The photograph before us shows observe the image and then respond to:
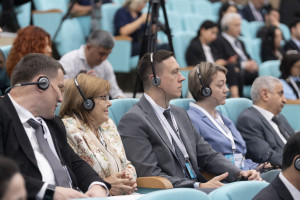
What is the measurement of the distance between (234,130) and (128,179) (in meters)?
1.29

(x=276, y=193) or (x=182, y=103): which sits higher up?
(x=276, y=193)

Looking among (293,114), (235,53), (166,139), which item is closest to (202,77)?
(166,139)

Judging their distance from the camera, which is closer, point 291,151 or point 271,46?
point 291,151

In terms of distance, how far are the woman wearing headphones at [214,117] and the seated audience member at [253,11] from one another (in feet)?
17.8

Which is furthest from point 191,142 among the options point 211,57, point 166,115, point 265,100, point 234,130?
point 211,57

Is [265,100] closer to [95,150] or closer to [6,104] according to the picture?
[95,150]

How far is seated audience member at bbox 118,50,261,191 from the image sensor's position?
10.0 ft

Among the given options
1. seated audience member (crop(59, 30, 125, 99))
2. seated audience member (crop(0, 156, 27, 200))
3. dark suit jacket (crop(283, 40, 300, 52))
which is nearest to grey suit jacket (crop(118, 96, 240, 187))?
seated audience member (crop(59, 30, 125, 99))

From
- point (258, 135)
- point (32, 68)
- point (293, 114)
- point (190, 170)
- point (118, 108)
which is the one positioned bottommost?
point (293, 114)

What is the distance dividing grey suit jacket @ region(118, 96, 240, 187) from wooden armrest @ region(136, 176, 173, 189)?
0.25 ft

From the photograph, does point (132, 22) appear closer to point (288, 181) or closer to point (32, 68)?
point (32, 68)

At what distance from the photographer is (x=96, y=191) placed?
8.00ft

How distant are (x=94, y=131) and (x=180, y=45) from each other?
298cm

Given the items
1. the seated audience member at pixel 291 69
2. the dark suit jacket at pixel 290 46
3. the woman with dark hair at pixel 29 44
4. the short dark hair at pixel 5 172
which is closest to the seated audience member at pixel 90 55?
the woman with dark hair at pixel 29 44
